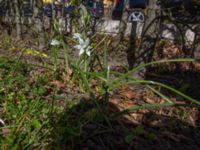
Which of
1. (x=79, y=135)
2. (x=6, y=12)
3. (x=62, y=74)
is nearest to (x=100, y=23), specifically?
(x=6, y=12)

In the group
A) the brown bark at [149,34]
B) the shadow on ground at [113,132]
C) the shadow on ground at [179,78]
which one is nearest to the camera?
the shadow on ground at [113,132]

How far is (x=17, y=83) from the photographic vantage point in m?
3.96

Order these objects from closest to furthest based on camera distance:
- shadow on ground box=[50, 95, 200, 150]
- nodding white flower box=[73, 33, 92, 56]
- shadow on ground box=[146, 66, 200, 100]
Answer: shadow on ground box=[50, 95, 200, 150] < nodding white flower box=[73, 33, 92, 56] < shadow on ground box=[146, 66, 200, 100]

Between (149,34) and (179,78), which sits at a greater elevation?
(149,34)

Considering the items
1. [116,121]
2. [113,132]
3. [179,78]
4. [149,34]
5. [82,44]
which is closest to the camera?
[113,132]

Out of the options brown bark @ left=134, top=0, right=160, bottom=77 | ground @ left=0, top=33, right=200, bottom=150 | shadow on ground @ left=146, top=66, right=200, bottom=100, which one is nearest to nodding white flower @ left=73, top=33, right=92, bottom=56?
ground @ left=0, top=33, right=200, bottom=150

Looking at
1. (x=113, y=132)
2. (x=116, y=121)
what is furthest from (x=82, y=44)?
(x=113, y=132)

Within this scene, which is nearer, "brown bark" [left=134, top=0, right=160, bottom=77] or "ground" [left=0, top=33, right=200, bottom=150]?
"ground" [left=0, top=33, right=200, bottom=150]

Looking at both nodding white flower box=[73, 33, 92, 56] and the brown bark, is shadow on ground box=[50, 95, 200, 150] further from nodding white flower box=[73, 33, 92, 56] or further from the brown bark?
the brown bark

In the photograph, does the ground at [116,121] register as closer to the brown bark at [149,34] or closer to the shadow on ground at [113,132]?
the shadow on ground at [113,132]

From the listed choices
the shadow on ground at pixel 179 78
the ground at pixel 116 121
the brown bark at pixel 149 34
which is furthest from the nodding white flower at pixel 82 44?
the shadow on ground at pixel 179 78

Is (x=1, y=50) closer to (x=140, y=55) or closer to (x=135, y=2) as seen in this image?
(x=140, y=55)

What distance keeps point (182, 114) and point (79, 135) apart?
1546mm

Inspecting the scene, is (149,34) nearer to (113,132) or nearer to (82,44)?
(82,44)
